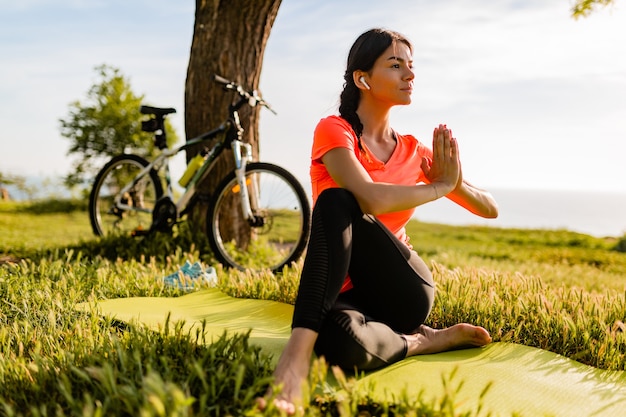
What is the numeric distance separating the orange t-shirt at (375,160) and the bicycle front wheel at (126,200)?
3.75 m

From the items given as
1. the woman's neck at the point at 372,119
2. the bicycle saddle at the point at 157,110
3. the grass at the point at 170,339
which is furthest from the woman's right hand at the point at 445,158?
the bicycle saddle at the point at 157,110

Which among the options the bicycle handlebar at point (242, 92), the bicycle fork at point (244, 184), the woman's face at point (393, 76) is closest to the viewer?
the woman's face at point (393, 76)

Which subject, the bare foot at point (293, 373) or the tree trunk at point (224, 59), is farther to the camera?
the tree trunk at point (224, 59)

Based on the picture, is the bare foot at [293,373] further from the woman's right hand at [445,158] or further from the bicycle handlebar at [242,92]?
the bicycle handlebar at [242,92]

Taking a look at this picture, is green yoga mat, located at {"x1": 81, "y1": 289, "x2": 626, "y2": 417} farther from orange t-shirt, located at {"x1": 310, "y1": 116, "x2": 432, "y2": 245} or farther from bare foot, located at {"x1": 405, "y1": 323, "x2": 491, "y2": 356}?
orange t-shirt, located at {"x1": 310, "y1": 116, "x2": 432, "y2": 245}

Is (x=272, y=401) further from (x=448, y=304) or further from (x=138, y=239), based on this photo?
(x=138, y=239)

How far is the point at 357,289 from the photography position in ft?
10.1

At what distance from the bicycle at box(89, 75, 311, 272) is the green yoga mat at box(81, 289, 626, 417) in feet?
6.26

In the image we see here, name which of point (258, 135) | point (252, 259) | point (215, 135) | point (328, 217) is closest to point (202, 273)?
point (252, 259)

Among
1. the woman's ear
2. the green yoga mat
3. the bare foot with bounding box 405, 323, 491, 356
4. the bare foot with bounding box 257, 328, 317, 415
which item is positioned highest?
the woman's ear

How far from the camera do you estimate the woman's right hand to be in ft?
10.4

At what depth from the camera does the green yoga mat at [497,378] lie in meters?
2.65

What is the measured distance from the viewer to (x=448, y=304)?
384cm

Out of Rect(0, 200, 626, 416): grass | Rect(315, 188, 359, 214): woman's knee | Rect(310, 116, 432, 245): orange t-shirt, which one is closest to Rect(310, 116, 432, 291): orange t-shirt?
Rect(310, 116, 432, 245): orange t-shirt
